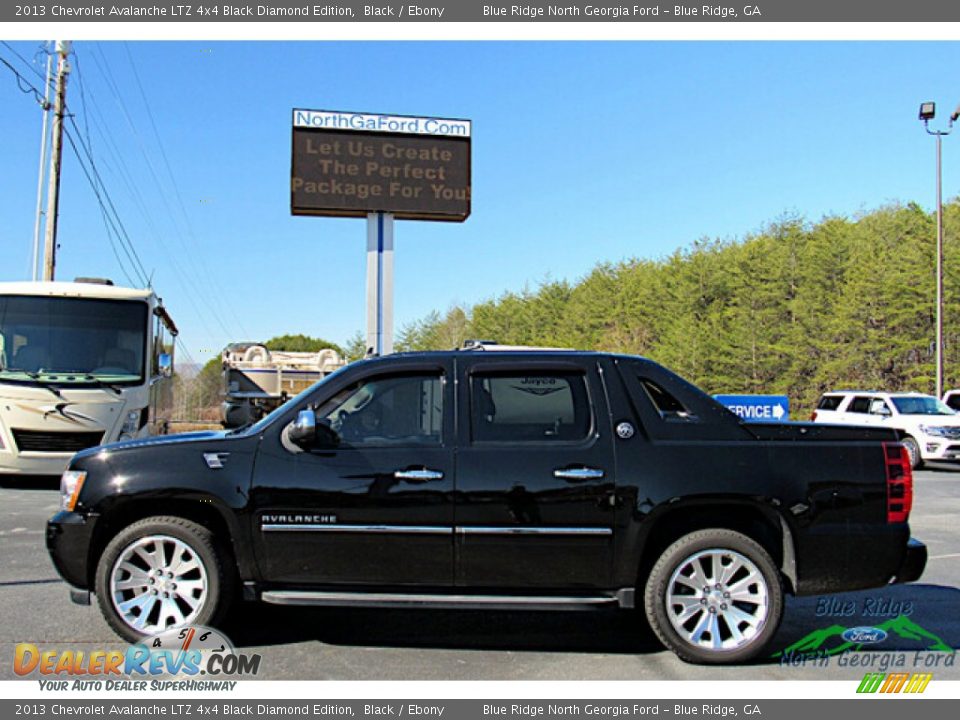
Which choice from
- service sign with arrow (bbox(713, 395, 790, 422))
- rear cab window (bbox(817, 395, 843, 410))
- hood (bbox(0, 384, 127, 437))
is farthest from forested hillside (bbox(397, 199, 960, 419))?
hood (bbox(0, 384, 127, 437))

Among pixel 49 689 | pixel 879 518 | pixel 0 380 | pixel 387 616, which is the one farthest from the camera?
pixel 0 380

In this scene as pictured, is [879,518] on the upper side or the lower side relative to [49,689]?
upper

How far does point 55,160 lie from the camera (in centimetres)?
2145

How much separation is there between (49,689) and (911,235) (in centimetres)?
4192

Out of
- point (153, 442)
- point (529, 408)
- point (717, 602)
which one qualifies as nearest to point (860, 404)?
point (717, 602)

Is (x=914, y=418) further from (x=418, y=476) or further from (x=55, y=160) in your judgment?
(x=55, y=160)

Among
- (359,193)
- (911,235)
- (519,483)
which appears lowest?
(519,483)

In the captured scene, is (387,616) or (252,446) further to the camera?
(387,616)

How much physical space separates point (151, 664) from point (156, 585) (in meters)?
0.46

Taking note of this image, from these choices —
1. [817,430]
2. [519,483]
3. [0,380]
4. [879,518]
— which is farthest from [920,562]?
[0,380]

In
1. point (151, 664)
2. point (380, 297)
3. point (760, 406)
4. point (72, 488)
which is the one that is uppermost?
point (380, 297)

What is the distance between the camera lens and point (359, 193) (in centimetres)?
1786

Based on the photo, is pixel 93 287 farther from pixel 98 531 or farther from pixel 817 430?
pixel 817 430

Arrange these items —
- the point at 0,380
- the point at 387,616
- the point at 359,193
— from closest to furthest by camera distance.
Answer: the point at 387,616 < the point at 0,380 < the point at 359,193
